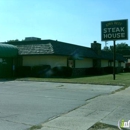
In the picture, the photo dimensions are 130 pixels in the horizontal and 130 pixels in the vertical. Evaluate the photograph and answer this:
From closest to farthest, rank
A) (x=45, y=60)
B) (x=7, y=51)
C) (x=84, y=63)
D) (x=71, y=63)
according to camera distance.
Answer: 1. (x=7, y=51)
2. (x=45, y=60)
3. (x=71, y=63)
4. (x=84, y=63)

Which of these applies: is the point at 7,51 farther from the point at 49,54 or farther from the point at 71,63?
the point at 71,63

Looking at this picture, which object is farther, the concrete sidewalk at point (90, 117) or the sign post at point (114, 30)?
the sign post at point (114, 30)

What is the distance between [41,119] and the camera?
7.03 meters

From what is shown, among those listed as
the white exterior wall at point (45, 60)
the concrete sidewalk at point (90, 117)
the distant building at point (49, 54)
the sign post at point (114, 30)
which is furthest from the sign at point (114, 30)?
the concrete sidewalk at point (90, 117)

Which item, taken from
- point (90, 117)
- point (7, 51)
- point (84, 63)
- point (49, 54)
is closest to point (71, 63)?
Answer: point (84, 63)

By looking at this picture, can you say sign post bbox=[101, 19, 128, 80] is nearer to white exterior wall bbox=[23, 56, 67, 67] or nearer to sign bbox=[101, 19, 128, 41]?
sign bbox=[101, 19, 128, 41]

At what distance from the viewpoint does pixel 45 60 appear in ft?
90.7

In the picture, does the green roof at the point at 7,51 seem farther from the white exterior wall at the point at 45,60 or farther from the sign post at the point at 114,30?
the sign post at the point at 114,30

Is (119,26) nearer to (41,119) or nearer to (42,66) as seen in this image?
(42,66)

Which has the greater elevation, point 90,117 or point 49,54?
point 49,54

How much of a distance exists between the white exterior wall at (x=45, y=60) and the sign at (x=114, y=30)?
627 centimetres

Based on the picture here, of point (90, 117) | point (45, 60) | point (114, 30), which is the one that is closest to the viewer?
point (90, 117)

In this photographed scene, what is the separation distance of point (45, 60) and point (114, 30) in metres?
8.62

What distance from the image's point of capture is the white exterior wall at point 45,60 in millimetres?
27594
